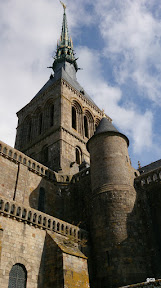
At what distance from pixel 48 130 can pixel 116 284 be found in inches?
634

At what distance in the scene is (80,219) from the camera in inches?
667

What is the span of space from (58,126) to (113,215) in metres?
12.2

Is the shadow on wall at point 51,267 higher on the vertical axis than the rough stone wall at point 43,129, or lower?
lower

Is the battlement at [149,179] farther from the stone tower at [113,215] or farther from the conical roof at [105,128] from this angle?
the conical roof at [105,128]

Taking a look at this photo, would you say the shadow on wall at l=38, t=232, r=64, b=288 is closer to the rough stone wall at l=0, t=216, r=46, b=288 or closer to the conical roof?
the rough stone wall at l=0, t=216, r=46, b=288

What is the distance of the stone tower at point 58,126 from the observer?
2317 centimetres

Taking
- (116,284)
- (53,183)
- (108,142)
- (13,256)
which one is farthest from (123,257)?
Result: (53,183)

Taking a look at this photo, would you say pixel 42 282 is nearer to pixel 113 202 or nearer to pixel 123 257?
pixel 123 257

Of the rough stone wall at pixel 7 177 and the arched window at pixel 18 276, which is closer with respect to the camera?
the arched window at pixel 18 276

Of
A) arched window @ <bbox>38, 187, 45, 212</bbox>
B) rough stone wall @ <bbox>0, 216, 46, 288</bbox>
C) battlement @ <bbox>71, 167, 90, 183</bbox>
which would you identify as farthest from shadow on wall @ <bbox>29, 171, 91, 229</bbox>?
rough stone wall @ <bbox>0, 216, 46, 288</bbox>

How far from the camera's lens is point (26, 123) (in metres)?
30.8

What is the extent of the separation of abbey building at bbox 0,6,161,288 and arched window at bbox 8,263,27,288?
1.4 inches

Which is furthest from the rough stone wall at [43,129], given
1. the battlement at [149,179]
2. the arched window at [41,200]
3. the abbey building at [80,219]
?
the battlement at [149,179]

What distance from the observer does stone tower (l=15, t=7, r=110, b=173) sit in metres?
23.2
